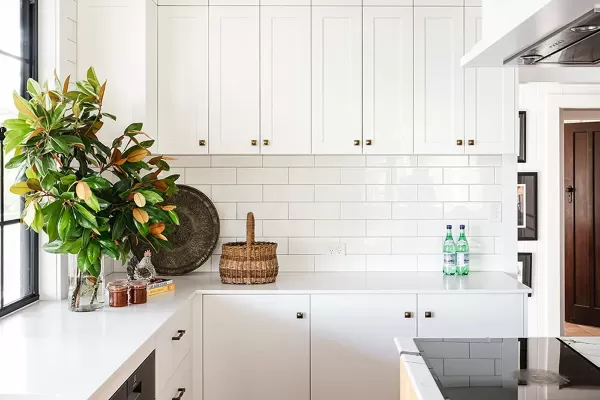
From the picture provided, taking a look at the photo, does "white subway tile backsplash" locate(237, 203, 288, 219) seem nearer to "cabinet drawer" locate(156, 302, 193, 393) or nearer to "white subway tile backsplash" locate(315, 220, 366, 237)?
"white subway tile backsplash" locate(315, 220, 366, 237)

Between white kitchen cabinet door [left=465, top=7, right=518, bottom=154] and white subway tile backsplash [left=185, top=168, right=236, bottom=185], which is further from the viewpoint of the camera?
white subway tile backsplash [left=185, top=168, right=236, bottom=185]

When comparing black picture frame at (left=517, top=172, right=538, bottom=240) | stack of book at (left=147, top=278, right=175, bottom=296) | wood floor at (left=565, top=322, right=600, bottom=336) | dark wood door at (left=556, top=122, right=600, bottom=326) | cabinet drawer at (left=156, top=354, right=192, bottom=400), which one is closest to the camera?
cabinet drawer at (left=156, top=354, right=192, bottom=400)


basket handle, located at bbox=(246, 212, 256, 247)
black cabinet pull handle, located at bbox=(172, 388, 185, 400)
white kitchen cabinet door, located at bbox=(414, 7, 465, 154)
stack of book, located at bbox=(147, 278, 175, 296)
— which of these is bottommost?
black cabinet pull handle, located at bbox=(172, 388, 185, 400)

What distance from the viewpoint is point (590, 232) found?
21.8 feet

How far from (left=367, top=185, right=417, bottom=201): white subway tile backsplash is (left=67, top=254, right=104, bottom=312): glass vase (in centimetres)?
170

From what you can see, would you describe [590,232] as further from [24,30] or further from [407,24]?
[24,30]

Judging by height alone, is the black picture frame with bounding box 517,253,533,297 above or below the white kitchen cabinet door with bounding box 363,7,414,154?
below

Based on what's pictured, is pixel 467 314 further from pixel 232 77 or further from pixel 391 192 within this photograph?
pixel 232 77

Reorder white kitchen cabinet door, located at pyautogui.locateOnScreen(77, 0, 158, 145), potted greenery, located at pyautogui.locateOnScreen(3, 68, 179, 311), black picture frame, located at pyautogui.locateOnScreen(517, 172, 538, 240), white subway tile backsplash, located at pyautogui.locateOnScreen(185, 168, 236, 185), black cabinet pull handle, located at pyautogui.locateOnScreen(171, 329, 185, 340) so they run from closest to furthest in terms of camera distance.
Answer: potted greenery, located at pyautogui.locateOnScreen(3, 68, 179, 311) < black cabinet pull handle, located at pyautogui.locateOnScreen(171, 329, 185, 340) < white kitchen cabinet door, located at pyautogui.locateOnScreen(77, 0, 158, 145) < white subway tile backsplash, located at pyautogui.locateOnScreen(185, 168, 236, 185) < black picture frame, located at pyautogui.locateOnScreen(517, 172, 538, 240)

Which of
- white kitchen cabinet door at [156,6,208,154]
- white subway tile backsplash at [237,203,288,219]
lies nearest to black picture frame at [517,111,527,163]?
white subway tile backsplash at [237,203,288,219]

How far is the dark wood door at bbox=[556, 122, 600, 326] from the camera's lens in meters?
6.59

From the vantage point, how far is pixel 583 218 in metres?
6.66

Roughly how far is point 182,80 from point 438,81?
4.57 feet

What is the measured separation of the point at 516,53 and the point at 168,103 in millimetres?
2114
